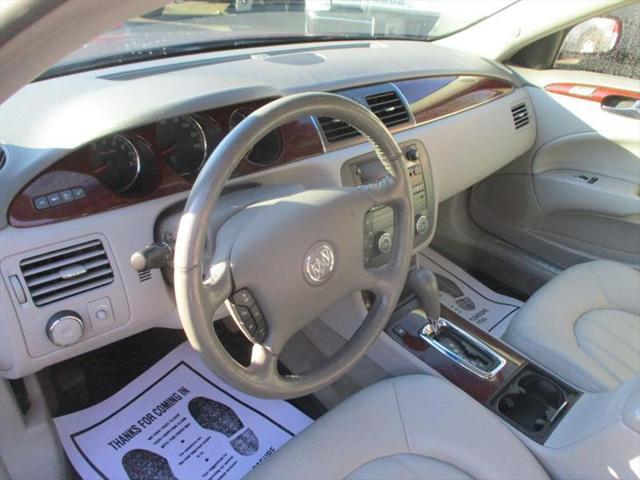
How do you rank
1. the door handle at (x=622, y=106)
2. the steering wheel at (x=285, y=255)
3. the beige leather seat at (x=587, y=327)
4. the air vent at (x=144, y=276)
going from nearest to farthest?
1. the steering wheel at (x=285, y=255)
2. the air vent at (x=144, y=276)
3. the beige leather seat at (x=587, y=327)
4. the door handle at (x=622, y=106)

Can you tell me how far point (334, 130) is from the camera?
4.96 feet

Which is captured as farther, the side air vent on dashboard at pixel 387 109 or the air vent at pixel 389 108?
the air vent at pixel 389 108

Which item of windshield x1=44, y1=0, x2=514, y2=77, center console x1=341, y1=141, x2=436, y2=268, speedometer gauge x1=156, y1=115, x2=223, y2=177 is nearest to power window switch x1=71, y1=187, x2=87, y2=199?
speedometer gauge x1=156, y1=115, x2=223, y2=177

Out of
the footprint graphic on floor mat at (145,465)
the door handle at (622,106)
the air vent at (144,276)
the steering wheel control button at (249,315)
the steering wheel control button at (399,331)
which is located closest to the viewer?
the steering wheel control button at (249,315)

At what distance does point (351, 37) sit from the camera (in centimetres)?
216

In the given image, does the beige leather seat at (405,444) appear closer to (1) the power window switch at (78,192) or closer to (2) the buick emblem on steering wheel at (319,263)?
(2) the buick emblem on steering wheel at (319,263)

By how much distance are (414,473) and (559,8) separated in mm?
1702

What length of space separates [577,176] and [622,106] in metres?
0.29

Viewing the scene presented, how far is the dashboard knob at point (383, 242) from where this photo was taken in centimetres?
128

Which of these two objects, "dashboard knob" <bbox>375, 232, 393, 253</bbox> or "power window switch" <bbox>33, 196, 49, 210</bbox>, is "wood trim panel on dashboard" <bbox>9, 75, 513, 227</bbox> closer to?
"power window switch" <bbox>33, 196, 49, 210</bbox>

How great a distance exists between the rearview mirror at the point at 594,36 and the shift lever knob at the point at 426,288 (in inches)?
48.3

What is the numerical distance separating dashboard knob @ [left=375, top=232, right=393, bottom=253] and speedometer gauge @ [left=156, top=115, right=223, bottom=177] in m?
0.42

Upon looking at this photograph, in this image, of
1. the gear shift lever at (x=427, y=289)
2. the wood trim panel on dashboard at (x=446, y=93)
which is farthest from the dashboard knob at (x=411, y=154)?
the gear shift lever at (x=427, y=289)

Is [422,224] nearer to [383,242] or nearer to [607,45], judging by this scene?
[383,242]
